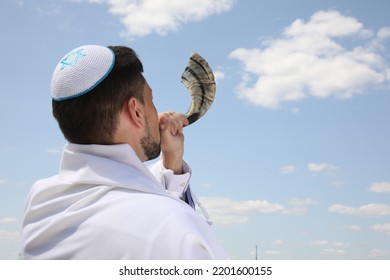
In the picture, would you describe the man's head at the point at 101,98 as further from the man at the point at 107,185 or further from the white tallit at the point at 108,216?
the white tallit at the point at 108,216

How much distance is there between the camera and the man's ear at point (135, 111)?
3836mm

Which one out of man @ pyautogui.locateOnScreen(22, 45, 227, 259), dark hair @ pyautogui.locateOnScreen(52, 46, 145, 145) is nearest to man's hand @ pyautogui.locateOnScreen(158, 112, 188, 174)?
man @ pyautogui.locateOnScreen(22, 45, 227, 259)

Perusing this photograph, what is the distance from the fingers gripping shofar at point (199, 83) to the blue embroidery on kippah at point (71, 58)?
227 centimetres

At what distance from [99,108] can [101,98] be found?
0.09 m

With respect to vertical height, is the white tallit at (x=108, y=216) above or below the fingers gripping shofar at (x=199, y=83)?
below

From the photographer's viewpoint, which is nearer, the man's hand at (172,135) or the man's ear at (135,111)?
the man's ear at (135,111)

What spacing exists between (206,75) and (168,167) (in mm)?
1207

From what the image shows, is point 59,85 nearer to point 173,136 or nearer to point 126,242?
point 126,242

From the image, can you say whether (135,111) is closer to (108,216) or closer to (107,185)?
(107,185)

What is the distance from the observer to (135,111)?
152 inches

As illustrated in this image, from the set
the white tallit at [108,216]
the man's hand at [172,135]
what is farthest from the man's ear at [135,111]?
the man's hand at [172,135]

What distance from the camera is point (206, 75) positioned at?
20.5 feet

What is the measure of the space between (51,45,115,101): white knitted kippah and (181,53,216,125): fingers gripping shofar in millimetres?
2228

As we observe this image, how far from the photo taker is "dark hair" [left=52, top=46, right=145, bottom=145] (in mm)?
3738
